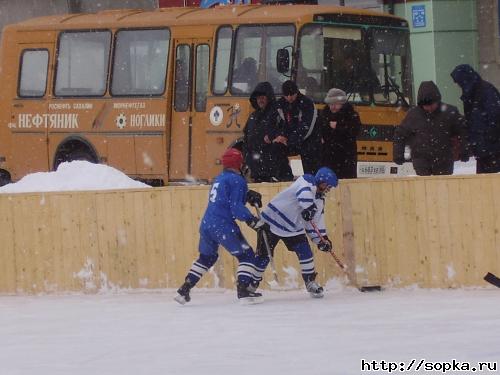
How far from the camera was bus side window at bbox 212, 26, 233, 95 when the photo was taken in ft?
81.0

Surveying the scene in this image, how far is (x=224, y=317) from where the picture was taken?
14883mm

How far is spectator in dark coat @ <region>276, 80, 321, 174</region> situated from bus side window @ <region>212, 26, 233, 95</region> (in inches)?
276

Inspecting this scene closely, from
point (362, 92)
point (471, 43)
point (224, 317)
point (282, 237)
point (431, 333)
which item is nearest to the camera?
point (431, 333)

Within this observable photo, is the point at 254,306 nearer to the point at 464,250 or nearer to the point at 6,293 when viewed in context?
the point at 464,250

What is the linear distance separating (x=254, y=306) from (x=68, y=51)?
12.1 metres

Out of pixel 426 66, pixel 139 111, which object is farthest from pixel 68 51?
pixel 426 66

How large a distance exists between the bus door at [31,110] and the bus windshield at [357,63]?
16.8 ft

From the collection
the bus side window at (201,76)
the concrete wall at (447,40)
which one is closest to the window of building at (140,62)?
the bus side window at (201,76)

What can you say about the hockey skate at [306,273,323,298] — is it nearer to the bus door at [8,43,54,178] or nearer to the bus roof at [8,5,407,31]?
the bus roof at [8,5,407,31]

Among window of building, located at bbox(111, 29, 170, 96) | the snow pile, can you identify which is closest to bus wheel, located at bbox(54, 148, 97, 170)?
window of building, located at bbox(111, 29, 170, 96)

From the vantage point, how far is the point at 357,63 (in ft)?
79.6

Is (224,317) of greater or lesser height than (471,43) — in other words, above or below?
below

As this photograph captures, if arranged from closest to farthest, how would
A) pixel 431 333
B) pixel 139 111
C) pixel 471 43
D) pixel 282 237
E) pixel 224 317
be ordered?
pixel 431 333, pixel 224 317, pixel 282 237, pixel 139 111, pixel 471 43

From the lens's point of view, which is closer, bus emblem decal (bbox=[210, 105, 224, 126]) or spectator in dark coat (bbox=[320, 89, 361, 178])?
spectator in dark coat (bbox=[320, 89, 361, 178])
